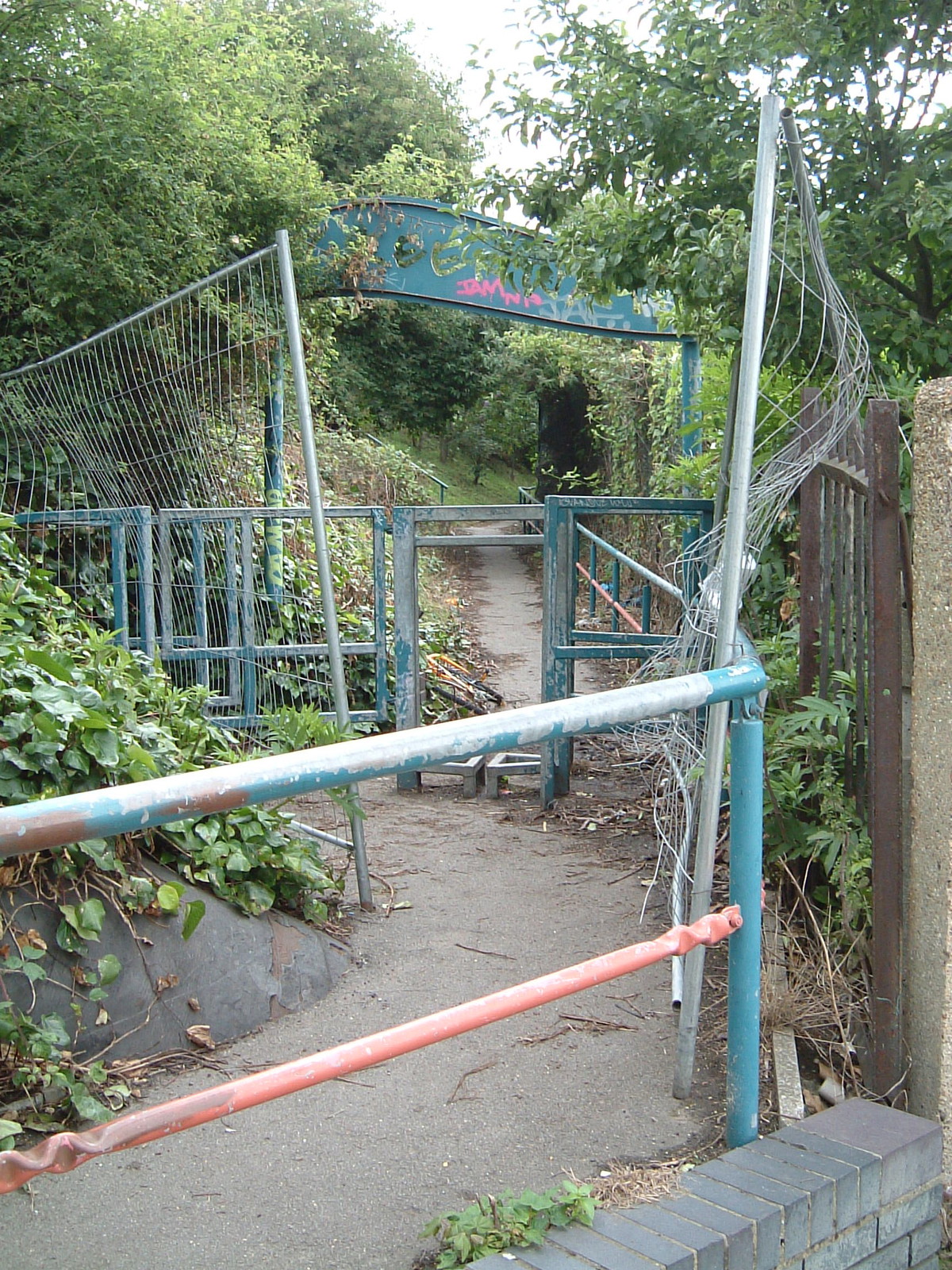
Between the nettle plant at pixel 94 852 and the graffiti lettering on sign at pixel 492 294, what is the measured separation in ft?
15.8

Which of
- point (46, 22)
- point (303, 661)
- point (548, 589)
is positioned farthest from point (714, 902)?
Answer: point (46, 22)

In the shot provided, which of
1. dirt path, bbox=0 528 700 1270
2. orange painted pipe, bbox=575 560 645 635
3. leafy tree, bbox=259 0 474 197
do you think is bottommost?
dirt path, bbox=0 528 700 1270

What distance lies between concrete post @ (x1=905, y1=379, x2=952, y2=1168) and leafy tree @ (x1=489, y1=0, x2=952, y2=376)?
1.73 m

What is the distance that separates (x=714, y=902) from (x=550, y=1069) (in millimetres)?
1393

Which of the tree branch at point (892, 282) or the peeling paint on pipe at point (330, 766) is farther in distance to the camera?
the tree branch at point (892, 282)

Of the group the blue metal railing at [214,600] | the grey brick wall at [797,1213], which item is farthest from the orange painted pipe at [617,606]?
the grey brick wall at [797,1213]

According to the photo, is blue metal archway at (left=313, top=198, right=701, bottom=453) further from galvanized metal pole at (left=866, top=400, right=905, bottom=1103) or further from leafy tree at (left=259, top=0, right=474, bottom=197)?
leafy tree at (left=259, top=0, right=474, bottom=197)

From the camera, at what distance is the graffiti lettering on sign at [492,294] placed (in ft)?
25.4

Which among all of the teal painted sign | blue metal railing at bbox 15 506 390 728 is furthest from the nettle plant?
the teal painted sign

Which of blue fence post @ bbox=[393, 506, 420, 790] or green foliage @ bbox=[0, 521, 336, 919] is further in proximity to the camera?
blue fence post @ bbox=[393, 506, 420, 790]

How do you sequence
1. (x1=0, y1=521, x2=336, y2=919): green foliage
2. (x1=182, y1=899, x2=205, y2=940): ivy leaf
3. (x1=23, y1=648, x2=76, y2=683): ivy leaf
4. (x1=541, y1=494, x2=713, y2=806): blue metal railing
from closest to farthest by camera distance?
(x1=0, y1=521, x2=336, y2=919): green foliage, (x1=182, y1=899, x2=205, y2=940): ivy leaf, (x1=23, y1=648, x2=76, y2=683): ivy leaf, (x1=541, y1=494, x2=713, y2=806): blue metal railing

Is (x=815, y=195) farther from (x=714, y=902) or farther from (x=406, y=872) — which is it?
(x=406, y=872)

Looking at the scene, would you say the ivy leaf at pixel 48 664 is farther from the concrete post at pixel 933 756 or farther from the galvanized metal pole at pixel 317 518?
the concrete post at pixel 933 756

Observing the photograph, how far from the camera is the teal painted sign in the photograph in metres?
7.43
